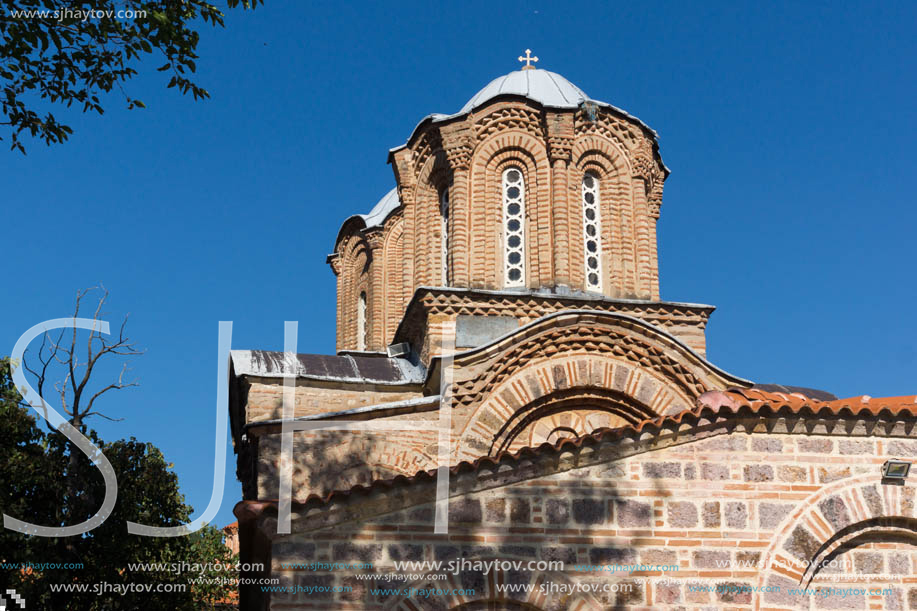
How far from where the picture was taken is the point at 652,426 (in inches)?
310

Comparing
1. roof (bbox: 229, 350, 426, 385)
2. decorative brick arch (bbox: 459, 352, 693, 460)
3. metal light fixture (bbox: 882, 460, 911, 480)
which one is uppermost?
roof (bbox: 229, 350, 426, 385)

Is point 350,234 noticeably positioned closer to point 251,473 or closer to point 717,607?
point 251,473

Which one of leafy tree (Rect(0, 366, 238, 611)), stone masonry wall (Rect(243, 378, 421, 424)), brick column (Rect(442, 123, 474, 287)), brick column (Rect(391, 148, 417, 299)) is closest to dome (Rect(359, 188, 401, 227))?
brick column (Rect(391, 148, 417, 299))

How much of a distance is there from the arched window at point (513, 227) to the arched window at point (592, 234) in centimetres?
88

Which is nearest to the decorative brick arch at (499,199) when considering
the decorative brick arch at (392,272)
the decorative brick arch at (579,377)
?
the decorative brick arch at (579,377)

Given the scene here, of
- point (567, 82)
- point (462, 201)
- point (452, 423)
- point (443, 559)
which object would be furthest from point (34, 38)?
point (567, 82)

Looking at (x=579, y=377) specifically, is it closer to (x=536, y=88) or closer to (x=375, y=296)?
(x=536, y=88)

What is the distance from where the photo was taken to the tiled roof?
7.54m

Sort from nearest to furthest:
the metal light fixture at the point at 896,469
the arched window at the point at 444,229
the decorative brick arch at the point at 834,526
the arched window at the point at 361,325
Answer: the decorative brick arch at the point at 834,526 < the metal light fixture at the point at 896,469 < the arched window at the point at 444,229 < the arched window at the point at 361,325

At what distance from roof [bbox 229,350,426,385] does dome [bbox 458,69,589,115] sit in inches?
148

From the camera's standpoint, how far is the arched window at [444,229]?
14547 mm

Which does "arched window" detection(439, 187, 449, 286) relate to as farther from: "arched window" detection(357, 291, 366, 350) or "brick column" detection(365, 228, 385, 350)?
"arched window" detection(357, 291, 366, 350)

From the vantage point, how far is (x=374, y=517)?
7523 mm

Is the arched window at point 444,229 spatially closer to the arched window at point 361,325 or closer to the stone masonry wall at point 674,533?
the arched window at point 361,325
